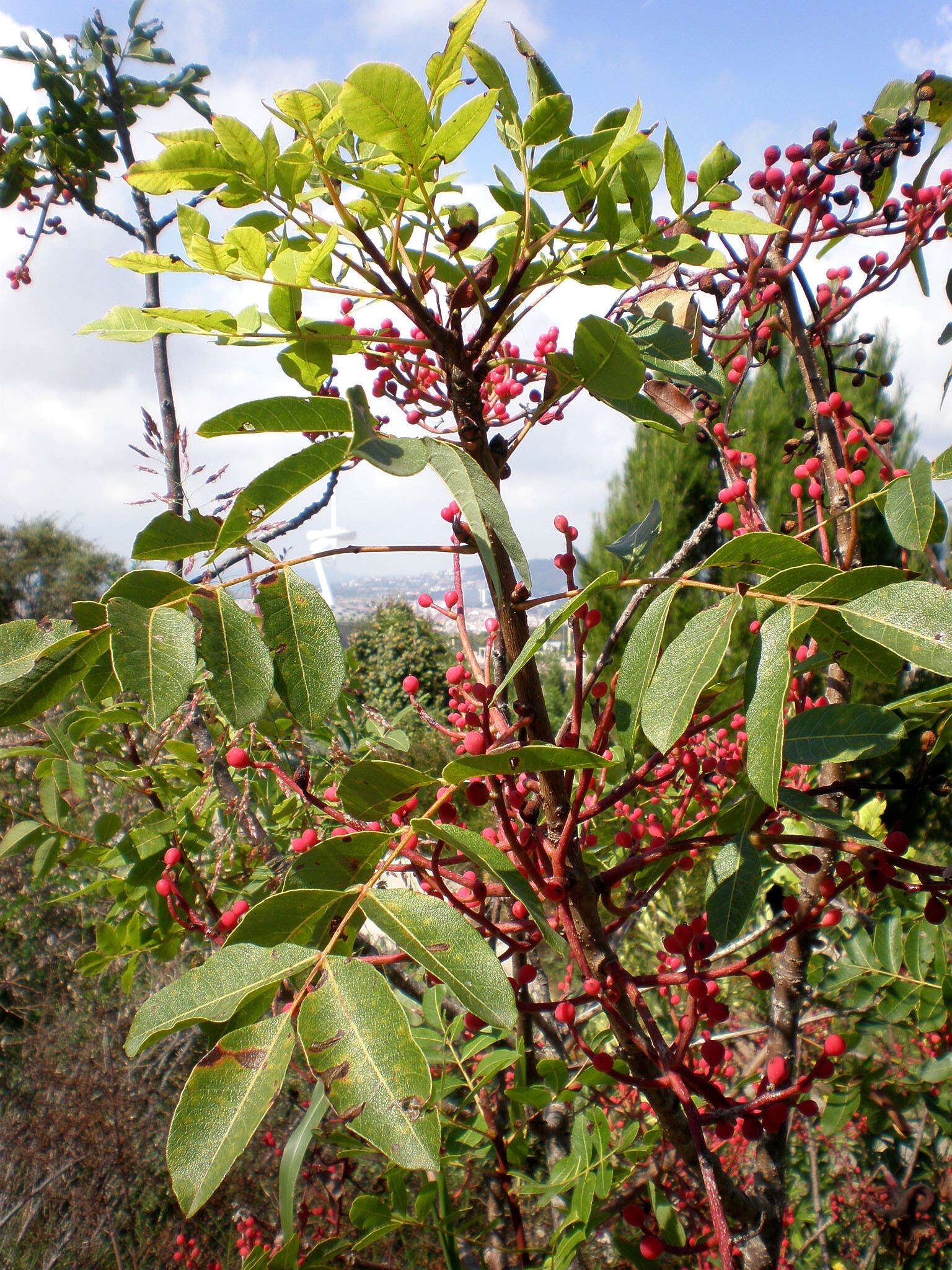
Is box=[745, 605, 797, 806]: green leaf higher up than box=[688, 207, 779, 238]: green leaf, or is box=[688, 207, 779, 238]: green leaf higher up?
box=[688, 207, 779, 238]: green leaf

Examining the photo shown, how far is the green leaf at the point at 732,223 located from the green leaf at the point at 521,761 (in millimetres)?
538

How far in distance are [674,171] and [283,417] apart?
0.49 m

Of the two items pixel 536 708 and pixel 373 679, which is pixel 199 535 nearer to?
pixel 536 708

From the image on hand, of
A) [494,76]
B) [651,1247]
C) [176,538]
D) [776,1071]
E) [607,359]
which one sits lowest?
[651,1247]

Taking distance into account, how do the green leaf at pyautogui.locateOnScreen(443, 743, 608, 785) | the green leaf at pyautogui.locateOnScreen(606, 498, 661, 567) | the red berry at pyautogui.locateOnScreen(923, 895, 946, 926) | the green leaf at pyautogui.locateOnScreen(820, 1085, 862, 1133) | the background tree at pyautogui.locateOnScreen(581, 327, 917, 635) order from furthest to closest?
the background tree at pyautogui.locateOnScreen(581, 327, 917, 635) < the green leaf at pyautogui.locateOnScreen(820, 1085, 862, 1133) < the green leaf at pyautogui.locateOnScreen(606, 498, 661, 567) < the red berry at pyautogui.locateOnScreen(923, 895, 946, 926) < the green leaf at pyautogui.locateOnScreen(443, 743, 608, 785)

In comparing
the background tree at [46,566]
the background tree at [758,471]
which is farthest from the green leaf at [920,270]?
the background tree at [46,566]

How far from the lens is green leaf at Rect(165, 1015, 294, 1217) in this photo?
1.41 ft

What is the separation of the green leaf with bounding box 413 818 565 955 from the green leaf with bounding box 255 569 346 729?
133 millimetres

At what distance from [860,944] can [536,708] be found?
3.12ft

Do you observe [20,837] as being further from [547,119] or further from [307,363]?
[547,119]

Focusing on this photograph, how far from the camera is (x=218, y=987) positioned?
523 millimetres

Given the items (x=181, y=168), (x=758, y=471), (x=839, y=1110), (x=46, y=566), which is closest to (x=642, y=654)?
(x=181, y=168)

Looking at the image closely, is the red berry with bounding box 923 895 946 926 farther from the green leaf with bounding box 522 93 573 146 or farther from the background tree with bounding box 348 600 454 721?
the background tree with bounding box 348 600 454 721

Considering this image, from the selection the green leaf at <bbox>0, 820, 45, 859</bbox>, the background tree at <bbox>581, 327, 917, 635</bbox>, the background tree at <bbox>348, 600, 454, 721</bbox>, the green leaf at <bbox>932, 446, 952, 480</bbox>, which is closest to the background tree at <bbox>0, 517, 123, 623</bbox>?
the background tree at <bbox>348, 600, 454, 721</bbox>
